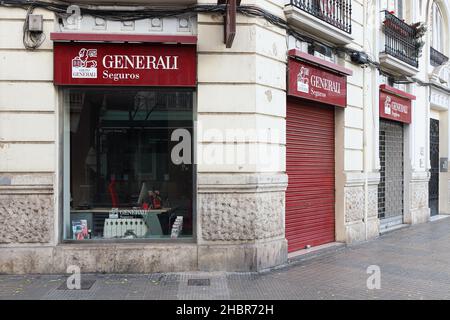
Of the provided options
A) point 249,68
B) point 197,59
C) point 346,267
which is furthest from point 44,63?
point 346,267

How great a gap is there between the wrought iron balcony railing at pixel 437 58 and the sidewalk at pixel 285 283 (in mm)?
8705

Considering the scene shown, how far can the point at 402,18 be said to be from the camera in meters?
13.2

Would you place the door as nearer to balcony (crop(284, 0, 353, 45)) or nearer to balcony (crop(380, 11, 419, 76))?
balcony (crop(380, 11, 419, 76))

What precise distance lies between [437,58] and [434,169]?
3.86 m

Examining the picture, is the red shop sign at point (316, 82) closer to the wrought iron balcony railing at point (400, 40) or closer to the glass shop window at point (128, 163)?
the glass shop window at point (128, 163)

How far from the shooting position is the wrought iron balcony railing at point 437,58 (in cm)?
1498

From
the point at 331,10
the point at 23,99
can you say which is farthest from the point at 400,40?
the point at 23,99

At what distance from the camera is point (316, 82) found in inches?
347

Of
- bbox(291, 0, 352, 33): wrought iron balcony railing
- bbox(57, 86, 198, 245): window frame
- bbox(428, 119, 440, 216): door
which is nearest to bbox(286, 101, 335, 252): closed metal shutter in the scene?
bbox(291, 0, 352, 33): wrought iron balcony railing

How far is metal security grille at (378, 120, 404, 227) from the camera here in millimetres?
12320

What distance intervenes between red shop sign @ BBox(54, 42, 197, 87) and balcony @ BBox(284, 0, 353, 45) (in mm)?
2158

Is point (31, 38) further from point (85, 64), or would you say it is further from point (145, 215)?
point (145, 215)

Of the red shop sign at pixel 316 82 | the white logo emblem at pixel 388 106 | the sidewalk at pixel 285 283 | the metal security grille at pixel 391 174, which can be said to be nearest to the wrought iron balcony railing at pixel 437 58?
the metal security grille at pixel 391 174

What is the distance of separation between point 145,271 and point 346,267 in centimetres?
347
